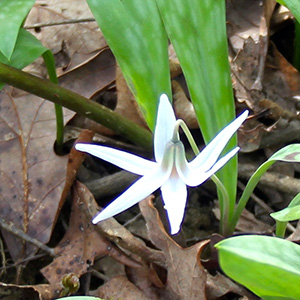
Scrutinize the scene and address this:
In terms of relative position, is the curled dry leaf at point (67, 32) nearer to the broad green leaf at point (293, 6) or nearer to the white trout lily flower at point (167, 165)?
the broad green leaf at point (293, 6)

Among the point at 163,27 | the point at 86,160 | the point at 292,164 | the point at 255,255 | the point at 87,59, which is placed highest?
the point at 163,27

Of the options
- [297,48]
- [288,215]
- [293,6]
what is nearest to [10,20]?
[293,6]

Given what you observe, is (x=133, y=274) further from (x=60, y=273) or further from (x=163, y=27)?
(x=163, y=27)

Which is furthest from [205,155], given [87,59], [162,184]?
[87,59]

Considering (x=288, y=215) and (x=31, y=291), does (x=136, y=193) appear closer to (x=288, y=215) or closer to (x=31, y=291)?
(x=288, y=215)

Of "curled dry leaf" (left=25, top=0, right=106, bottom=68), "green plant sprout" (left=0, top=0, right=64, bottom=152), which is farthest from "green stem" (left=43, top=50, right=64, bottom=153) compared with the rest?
"curled dry leaf" (left=25, top=0, right=106, bottom=68)

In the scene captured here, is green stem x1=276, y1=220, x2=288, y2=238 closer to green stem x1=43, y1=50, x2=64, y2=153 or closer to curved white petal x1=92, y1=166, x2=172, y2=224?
curved white petal x1=92, y1=166, x2=172, y2=224
